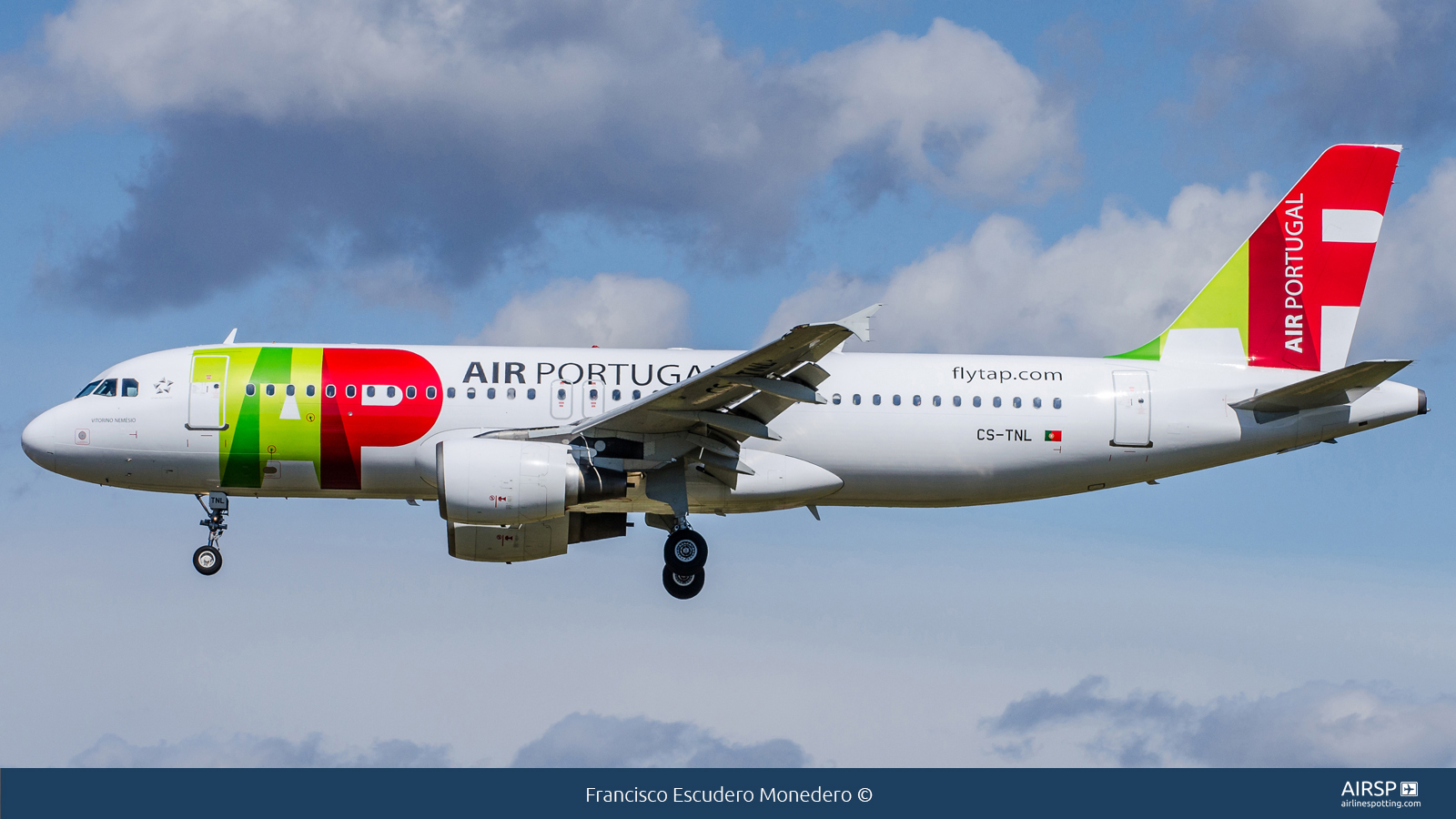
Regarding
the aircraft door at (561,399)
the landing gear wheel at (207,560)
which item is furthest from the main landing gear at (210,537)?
the aircraft door at (561,399)

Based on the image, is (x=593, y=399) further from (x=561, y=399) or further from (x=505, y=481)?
(x=505, y=481)

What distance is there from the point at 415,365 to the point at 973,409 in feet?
32.2

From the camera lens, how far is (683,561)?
24.3m

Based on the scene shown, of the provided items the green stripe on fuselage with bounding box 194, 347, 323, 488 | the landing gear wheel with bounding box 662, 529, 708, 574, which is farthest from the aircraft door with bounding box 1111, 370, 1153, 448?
the green stripe on fuselage with bounding box 194, 347, 323, 488

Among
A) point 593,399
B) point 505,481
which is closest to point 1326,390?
point 593,399

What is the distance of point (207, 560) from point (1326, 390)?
2010 cm

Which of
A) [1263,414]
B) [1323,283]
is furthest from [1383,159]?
[1263,414]

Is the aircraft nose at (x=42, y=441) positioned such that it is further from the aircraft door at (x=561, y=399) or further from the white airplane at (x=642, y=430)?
the aircraft door at (x=561, y=399)

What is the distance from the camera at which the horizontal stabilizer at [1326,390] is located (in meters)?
23.6

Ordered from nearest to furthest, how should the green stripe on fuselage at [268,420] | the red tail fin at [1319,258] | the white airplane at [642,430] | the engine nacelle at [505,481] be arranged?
the engine nacelle at [505,481], the white airplane at [642,430], the green stripe on fuselage at [268,420], the red tail fin at [1319,258]

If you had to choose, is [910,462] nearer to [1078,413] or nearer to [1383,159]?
[1078,413]

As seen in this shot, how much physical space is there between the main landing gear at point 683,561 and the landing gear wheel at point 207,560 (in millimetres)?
8111

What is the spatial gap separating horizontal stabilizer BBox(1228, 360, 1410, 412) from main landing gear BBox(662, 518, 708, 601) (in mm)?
10072

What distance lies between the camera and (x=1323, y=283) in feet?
88.7
